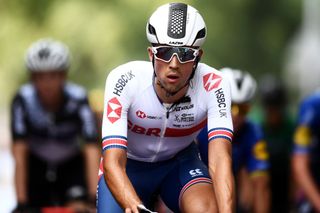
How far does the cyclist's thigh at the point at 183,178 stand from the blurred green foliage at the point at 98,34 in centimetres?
2201

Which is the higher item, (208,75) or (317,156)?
(208,75)

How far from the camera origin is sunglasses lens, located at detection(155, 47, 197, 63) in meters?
6.59

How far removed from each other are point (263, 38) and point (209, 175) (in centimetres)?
2840

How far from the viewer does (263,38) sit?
115 ft

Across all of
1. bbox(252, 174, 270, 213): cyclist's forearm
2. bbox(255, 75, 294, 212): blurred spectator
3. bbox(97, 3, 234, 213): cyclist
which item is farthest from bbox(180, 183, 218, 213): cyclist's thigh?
bbox(255, 75, 294, 212): blurred spectator

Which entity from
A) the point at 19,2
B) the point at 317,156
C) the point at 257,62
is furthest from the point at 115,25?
the point at 317,156

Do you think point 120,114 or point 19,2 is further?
point 19,2

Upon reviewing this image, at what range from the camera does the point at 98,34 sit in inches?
1235

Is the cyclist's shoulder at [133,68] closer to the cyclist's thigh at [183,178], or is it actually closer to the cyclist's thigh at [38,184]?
the cyclist's thigh at [183,178]

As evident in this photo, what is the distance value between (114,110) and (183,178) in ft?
2.51

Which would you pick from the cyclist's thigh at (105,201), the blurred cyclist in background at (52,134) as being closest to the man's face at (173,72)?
the cyclist's thigh at (105,201)

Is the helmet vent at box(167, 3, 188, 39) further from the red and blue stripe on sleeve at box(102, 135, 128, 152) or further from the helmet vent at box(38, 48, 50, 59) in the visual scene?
the helmet vent at box(38, 48, 50, 59)

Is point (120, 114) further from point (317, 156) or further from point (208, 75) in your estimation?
point (317, 156)

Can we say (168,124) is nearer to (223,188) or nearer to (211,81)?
(211,81)
